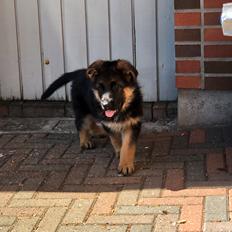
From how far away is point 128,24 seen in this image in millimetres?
6289

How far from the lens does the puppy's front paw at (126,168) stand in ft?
16.0

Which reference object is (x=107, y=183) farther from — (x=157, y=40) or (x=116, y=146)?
(x=157, y=40)

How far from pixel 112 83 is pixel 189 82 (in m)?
1.11

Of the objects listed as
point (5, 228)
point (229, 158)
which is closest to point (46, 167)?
point (5, 228)

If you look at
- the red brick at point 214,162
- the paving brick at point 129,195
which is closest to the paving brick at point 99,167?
the paving brick at point 129,195

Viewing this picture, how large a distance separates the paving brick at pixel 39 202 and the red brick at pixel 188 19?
208 cm

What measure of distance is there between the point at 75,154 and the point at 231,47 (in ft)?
5.48

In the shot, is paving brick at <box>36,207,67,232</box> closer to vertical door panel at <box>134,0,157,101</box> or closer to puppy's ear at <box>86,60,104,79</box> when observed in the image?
puppy's ear at <box>86,60,104,79</box>

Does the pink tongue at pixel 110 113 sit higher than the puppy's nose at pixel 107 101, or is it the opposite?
the puppy's nose at pixel 107 101

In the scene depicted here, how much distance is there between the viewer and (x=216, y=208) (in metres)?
4.13

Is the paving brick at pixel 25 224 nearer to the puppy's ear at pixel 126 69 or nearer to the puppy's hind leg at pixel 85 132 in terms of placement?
the puppy's ear at pixel 126 69

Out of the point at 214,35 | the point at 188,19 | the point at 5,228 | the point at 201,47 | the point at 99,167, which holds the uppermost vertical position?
the point at 188,19

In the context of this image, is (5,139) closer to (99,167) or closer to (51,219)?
(99,167)

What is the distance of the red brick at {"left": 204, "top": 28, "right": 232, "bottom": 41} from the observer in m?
5.57
